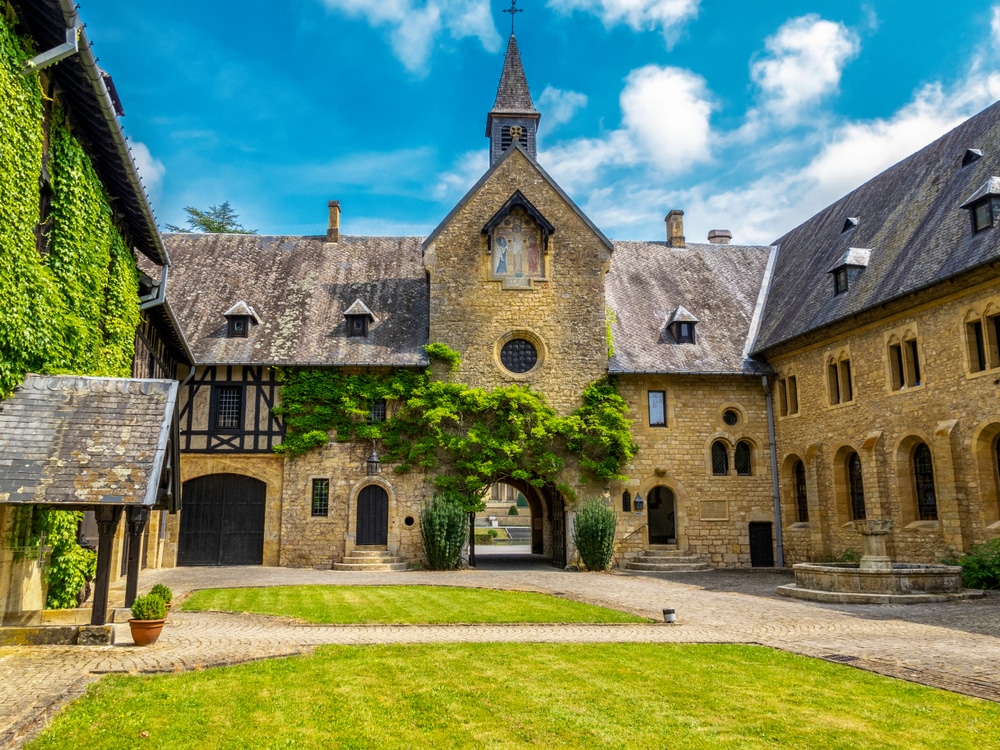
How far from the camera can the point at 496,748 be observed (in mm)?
6086

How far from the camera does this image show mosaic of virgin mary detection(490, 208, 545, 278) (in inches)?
997

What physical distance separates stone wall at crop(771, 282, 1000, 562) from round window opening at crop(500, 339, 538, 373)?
782 cm

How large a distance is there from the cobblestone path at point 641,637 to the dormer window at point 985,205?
8.32 metres

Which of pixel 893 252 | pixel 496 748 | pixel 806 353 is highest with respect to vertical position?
pixel 893 252

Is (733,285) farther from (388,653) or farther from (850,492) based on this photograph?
(388,653)

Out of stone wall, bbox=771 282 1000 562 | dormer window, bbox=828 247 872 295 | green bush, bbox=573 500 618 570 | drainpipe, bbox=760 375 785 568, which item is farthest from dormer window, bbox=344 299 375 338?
dormer window, bbox=828 247 872 295

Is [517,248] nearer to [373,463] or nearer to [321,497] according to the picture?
[373,463]

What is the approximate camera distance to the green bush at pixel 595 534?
23.1 meters

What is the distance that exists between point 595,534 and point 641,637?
11.8 meters

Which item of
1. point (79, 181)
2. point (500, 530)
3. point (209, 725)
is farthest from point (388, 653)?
point (500, 530)

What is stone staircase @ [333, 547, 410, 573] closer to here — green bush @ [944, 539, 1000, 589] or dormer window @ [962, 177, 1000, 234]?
green bush @ [944, 539, 1000, 589]

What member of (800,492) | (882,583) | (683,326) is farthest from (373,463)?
(882,583)

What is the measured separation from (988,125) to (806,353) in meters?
7.59

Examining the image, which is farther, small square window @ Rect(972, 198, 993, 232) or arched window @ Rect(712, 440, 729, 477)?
arched window @ Rect(712, 440, 729, 477)
